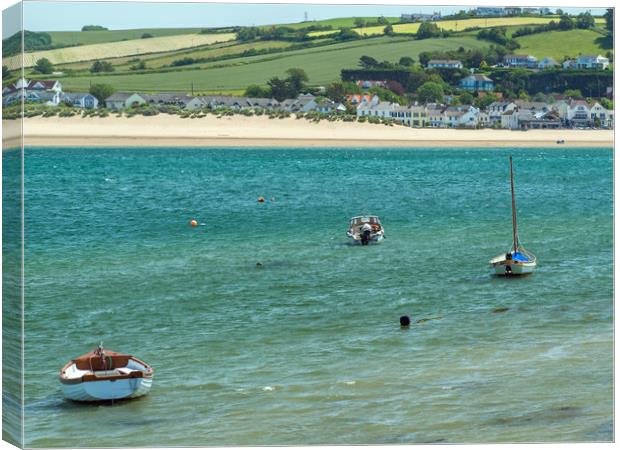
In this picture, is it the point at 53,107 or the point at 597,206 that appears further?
the point at 597,206

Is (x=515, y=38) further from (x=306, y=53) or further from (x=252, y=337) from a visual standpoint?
(x=252, y=337)

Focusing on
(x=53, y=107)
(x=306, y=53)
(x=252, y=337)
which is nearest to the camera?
(x=252, y=337)

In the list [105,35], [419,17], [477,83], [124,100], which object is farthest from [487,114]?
[105,35]

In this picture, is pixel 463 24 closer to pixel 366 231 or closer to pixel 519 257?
pixel 519 257

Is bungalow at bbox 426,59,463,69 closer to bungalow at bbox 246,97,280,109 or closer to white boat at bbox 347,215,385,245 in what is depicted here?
bungalow at bbox 246,97,280,109

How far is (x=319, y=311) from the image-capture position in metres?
32.8

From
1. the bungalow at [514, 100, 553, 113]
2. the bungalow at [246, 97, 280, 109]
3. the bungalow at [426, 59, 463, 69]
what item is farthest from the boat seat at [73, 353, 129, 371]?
the bungalow at [514, 100, 553, 113]

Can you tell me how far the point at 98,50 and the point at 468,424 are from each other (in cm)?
1267

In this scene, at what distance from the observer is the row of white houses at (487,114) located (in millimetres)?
41875

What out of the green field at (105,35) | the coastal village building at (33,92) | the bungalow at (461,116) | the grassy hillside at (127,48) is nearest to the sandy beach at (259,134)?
the bungalow at (461,116)

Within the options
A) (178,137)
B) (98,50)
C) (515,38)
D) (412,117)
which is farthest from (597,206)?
(98,50)

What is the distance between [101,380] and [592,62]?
14083 mm

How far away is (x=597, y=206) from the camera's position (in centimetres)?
5922

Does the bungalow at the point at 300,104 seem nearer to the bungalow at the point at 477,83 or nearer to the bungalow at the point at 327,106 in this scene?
the bungalow at the point at 327,106
